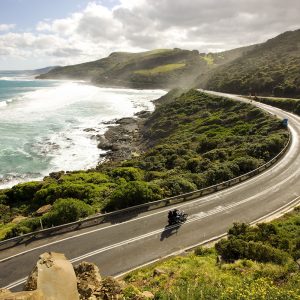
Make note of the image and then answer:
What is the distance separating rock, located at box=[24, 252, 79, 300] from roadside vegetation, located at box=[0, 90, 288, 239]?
48.5 feet

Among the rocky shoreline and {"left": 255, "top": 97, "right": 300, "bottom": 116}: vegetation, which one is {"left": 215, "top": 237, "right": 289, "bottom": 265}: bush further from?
{"left": 255, "top": 97, "right": 300, "bottom": 116}: vegetation

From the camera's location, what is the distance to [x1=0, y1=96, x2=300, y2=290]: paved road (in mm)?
20688

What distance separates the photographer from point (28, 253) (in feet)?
71.1

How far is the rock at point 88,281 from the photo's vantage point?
11.7 meters

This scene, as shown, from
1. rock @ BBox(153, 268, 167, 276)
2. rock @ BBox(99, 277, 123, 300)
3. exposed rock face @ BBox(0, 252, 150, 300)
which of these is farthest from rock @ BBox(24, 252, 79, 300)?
rock @ BBox(153, 268, 167, 276)

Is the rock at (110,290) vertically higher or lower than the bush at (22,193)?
higher

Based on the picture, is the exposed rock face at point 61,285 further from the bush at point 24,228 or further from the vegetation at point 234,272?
the bush at point 24,228

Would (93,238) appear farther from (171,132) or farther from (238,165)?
(171,132)

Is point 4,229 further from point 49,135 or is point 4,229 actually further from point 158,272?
point 49,135

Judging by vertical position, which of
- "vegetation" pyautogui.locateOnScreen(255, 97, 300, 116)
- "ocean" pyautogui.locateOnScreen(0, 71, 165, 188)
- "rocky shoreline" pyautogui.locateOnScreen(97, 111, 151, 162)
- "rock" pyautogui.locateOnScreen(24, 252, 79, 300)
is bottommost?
"rocky shoreline" pyautogui.locateOnScreen(97, 111, 151, 162)

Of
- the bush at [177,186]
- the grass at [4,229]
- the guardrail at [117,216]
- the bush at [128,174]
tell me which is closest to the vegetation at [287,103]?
the guardrail at [117,216]

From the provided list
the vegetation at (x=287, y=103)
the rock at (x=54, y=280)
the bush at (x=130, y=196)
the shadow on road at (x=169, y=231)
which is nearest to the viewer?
the rock at (x=54, y=280)

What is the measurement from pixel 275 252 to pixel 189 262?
4628 mm

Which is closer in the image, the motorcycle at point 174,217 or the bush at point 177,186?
the motorcycle at point 174,217
